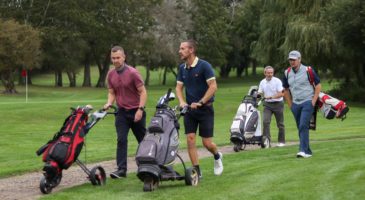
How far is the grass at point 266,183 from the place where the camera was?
27.8 ft

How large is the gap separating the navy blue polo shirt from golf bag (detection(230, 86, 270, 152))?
213 inches

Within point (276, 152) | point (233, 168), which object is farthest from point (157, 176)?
point (276, 152)

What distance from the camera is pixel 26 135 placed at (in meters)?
20.4

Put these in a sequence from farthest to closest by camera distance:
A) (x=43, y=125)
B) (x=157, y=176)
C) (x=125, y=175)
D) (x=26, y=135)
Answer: (x=43, y=125)
(x=26, y=135)
(x=125, y=175)
(x=157, y=176)

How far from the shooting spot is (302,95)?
1252 centimetres

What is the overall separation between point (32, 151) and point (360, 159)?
8.00 m

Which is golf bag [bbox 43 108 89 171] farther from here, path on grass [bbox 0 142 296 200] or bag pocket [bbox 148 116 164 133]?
bag pocket [bbox 148 116 164 133]

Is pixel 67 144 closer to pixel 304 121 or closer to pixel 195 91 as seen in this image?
pixel 195 91

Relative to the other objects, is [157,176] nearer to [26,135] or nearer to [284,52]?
[26,135]

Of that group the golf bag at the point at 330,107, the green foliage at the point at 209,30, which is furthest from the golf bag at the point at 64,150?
the green foliage at the point at 209,30

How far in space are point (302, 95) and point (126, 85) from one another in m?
3.77

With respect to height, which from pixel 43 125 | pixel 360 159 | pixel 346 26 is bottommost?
pixel 43 125

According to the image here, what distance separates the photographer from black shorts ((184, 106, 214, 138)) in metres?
9.98

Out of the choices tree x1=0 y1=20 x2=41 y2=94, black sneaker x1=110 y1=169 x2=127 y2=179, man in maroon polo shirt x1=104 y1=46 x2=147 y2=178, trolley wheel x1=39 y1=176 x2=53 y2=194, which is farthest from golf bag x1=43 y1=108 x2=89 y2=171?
tree x1=0 y1=20 x2=41 y2=94
